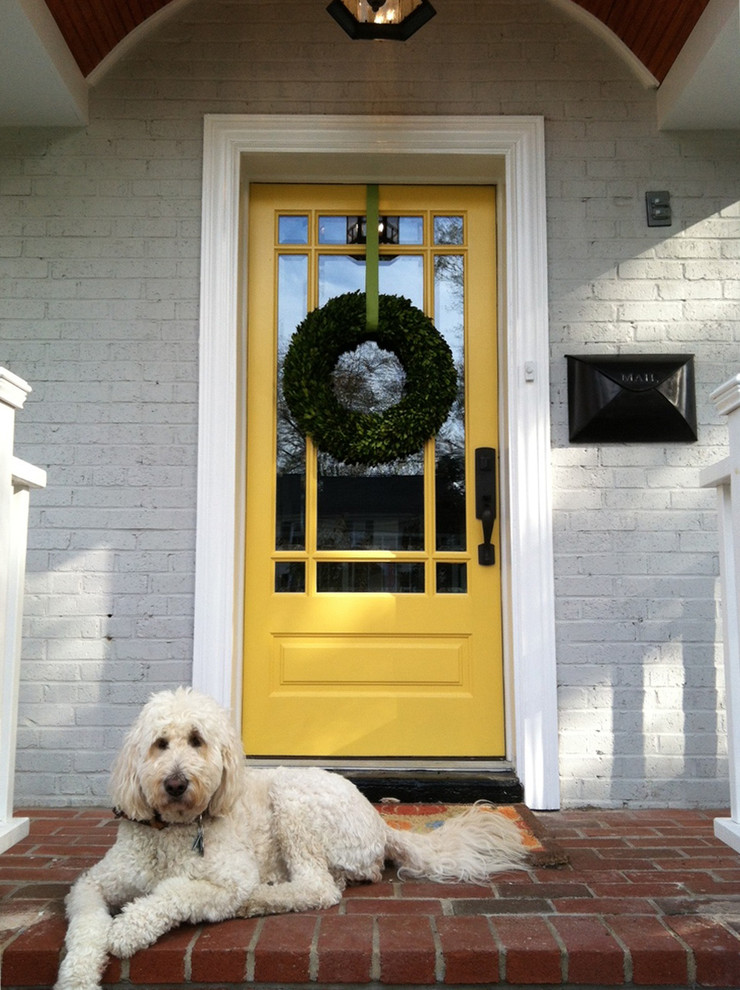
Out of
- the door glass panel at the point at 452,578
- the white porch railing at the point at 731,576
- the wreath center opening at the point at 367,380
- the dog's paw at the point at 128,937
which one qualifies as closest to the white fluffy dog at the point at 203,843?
the dog's paw at the point at 128,937

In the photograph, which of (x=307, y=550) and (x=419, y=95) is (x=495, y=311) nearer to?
(x=419, y=95)

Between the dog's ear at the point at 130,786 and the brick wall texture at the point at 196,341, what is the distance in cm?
126

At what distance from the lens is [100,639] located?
3.43 m

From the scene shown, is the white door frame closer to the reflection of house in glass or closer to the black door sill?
the black door sill

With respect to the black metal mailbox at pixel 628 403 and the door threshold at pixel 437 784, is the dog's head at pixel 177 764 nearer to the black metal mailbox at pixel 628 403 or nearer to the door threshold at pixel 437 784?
the door threshold at pixel 437 784

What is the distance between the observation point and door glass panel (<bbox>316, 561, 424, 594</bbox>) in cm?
363

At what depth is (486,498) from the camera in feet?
11.8

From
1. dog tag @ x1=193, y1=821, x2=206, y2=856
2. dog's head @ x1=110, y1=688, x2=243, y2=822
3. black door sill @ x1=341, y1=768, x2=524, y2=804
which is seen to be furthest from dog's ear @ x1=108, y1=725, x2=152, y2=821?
black door sill @ x1=341, y1=768, x2=524, y2=804

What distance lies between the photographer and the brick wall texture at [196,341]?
341cm

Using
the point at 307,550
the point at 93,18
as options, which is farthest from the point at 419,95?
the point at 307,550

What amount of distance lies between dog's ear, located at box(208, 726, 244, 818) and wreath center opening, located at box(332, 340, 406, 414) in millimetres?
1822

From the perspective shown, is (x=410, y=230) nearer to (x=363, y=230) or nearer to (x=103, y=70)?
(x=363, y=230)

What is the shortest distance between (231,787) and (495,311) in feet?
7.70

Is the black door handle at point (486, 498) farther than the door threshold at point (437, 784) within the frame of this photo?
Yes
